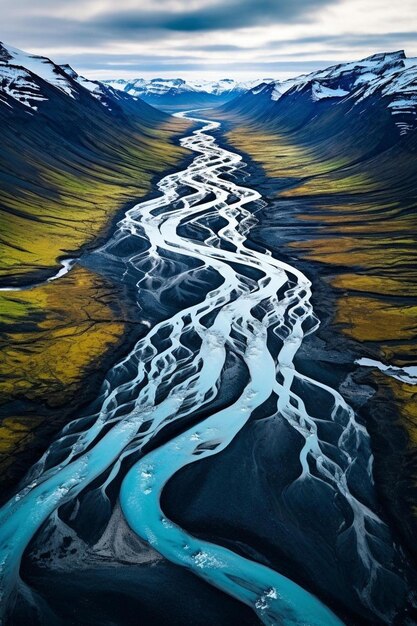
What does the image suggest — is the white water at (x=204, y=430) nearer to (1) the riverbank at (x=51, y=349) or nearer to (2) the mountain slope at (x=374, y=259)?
(1) the riverbank at (x=51, y=349)

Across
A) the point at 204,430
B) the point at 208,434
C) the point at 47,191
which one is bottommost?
the point at 208,434

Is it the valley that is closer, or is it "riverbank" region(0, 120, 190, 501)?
the valley

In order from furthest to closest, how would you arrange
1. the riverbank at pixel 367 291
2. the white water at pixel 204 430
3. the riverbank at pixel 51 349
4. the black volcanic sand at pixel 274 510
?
the riverbank at pixel 51 349 → the riverbank at pixel 367 291 → the white water at pixel 204 430 → the black volcanic sand at pixel 274 510

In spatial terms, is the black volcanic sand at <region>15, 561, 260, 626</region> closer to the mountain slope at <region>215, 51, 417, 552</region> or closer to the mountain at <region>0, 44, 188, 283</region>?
the mountain slope at <region>215, 51, 417, 552</region>

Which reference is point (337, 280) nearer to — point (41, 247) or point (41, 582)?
point (41, 247)

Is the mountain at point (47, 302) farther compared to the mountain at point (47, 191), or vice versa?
the mountain at point (47, 191)

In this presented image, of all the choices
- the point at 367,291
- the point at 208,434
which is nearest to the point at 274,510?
the point at 208,434

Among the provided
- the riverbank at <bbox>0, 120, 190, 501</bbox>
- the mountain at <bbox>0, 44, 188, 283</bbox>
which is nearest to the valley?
the riverbank at <bbox>0, 120, 190, 501</bbox>

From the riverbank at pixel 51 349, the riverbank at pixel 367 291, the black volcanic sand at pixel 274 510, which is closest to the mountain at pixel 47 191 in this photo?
the riverbank at pixel 51 349

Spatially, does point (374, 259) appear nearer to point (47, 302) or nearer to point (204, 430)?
point (47, 302)
